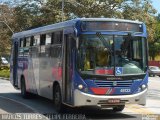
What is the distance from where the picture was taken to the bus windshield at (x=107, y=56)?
13.2 m

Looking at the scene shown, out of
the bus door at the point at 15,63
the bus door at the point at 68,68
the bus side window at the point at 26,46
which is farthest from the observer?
the bus door at the point at 15,63

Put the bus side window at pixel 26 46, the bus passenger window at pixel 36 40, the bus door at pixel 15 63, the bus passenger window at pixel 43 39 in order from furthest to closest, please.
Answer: the bus door at pixel 15 63
the bus side window at pixel 26 46
the bus passenger window at pixel 36 40
the bus passenger window at pixel 43 39

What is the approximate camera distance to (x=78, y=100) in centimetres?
1310

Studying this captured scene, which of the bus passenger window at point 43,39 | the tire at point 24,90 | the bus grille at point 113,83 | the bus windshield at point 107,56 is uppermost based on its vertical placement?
the bus passenger window at point 43,39

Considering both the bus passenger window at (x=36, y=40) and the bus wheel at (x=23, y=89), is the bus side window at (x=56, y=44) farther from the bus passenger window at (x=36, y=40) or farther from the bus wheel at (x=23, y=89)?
the bus wheel at (x=23, y=89)

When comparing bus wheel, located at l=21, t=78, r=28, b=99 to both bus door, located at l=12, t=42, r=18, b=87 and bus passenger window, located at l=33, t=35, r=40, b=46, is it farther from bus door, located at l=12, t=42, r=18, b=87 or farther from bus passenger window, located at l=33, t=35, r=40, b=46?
bus passenger window, located at l=33, t=35, r=40, b=46

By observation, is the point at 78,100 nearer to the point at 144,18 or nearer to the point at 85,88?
the point at 85,88

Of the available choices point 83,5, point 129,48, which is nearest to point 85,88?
Result: point 129,48

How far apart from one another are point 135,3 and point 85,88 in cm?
3816

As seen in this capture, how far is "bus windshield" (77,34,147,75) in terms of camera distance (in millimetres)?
13242

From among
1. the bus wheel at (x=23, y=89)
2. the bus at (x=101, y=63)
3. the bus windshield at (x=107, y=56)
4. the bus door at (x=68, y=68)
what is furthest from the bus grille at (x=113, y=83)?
the bus wheel at (x=23, y=89)

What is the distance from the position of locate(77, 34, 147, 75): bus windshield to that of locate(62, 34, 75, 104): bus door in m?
0.50

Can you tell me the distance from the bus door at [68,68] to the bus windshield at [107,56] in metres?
0.50

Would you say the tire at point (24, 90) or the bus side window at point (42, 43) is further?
the tire at point (24, 90)
